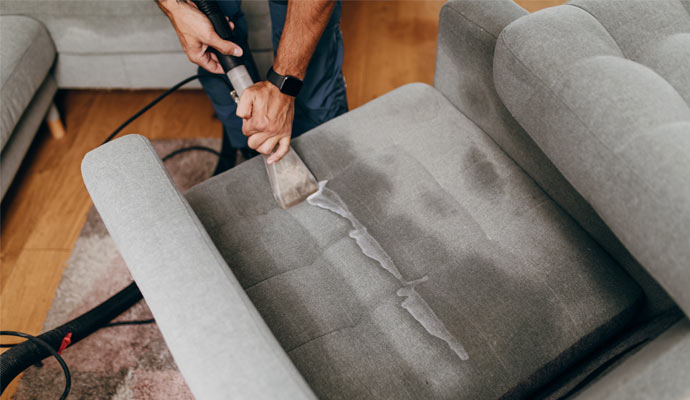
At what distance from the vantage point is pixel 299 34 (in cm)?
96

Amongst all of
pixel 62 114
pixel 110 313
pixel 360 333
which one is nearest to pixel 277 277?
pixel 360 333

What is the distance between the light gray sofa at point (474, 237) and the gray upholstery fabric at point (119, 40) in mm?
649

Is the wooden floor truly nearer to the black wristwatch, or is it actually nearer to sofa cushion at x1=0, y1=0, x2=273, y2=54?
sofa cushion at x1=0, y1=0, x2=273, y2=54

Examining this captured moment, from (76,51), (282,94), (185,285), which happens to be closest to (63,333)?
(185,285)

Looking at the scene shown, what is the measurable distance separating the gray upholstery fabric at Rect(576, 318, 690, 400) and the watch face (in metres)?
0.72

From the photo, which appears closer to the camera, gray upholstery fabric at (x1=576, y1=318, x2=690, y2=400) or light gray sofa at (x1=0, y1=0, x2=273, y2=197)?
gray upholstery fabric at (x1=576, y1=318, x2=690, y2=400)

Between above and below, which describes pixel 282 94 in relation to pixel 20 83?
above

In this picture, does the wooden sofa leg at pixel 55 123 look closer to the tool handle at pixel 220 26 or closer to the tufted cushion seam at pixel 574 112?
the tool handle at pixel 220 26

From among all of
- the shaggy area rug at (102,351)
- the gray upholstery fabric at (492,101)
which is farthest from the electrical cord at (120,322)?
the gray upholstery fabric at (492,101)

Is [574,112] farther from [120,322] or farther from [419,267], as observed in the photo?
[120,322]

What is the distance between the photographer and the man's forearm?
37.0 inches

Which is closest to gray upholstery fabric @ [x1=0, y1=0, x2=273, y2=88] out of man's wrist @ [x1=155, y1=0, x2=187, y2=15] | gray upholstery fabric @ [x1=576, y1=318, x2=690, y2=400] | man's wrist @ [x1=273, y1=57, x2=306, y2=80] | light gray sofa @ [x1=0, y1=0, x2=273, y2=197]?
light gray sofa @ [x1=0, y1=0, x2=273, y2=197]

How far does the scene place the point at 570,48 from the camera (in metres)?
0.72

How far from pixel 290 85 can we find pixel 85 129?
102 cm
